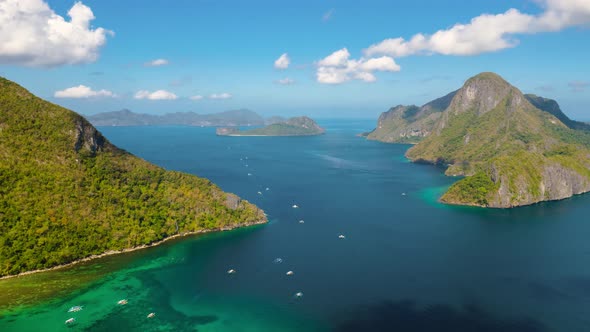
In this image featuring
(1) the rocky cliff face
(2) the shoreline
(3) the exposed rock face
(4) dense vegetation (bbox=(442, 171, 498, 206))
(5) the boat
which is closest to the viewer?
(5) the boat

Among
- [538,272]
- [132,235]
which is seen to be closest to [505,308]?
[538,272]

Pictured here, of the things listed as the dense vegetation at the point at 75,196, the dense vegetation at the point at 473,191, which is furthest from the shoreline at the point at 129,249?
the dense vegetation at the point at 473,191

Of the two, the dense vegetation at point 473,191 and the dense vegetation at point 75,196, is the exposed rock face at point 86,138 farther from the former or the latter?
the dense vegetation at point 473,191

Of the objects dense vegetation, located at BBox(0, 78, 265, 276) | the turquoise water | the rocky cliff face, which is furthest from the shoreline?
the rocky cliff face

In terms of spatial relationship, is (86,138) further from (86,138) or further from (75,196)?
(75,196)

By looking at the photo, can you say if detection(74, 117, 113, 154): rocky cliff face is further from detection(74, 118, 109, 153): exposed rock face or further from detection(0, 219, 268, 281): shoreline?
detection(0, 219, 268, 281): shoreline

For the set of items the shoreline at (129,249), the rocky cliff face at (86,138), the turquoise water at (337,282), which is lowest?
the turquoise water at (337,282)

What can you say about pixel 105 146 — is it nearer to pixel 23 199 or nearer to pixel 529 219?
pixel 23 199

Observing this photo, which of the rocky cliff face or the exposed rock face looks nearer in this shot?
the rocky cliff face

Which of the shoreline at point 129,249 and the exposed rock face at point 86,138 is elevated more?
the exposed rock face at point 86,138
